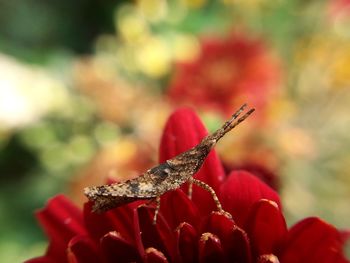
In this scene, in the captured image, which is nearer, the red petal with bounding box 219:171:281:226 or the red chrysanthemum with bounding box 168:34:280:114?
the red petal with bounding box 219:171:281:226

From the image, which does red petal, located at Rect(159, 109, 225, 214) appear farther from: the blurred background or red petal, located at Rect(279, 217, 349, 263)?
the blurred background

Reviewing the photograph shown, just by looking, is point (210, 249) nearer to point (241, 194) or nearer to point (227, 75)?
point (241, 194)

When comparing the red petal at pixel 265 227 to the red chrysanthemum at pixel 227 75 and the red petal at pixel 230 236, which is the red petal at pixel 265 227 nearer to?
the red petal at pixel 230 236

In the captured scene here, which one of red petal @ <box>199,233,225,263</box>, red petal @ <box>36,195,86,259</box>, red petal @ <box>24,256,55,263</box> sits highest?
red petal @ <box>36,195,86,259</box>

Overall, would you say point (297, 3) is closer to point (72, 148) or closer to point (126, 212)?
point (72, 148)

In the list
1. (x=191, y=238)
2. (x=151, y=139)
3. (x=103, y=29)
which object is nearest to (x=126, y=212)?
(x=191, y=238)

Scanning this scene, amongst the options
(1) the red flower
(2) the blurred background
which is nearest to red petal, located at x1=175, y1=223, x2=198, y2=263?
(1) the red flower

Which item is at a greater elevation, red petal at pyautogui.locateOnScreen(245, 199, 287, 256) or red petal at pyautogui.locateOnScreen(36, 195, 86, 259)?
red petal at pyautogui.locateOnScreen(36, 195, 86, 259)
